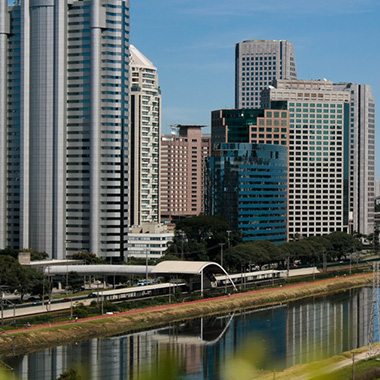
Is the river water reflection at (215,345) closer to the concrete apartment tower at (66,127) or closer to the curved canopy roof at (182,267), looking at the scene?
the curved canopy roof at (182,267)

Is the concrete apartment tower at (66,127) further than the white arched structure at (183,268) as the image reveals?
Yes

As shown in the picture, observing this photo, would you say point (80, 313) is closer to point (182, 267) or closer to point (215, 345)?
point (215, 345)

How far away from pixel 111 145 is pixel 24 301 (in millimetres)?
51930

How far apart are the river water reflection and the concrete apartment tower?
4674 centimetres

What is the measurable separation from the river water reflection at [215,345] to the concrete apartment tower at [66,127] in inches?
1840

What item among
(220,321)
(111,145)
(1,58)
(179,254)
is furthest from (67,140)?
(220,321)

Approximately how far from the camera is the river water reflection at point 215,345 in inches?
3618

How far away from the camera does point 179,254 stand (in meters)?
176

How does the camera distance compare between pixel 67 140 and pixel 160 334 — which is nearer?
pixel 160 334

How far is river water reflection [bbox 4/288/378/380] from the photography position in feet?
302

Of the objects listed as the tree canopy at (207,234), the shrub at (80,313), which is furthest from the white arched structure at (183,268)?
the tree canopy at (207,234)

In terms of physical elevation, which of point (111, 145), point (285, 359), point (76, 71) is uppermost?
point (76, 71)

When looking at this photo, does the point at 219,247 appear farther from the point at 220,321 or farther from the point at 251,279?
the point at 220,321

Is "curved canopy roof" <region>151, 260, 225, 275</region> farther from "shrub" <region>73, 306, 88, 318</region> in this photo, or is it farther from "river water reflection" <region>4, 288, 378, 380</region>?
"shrub" <region>73, 306, 88, 318</region>
